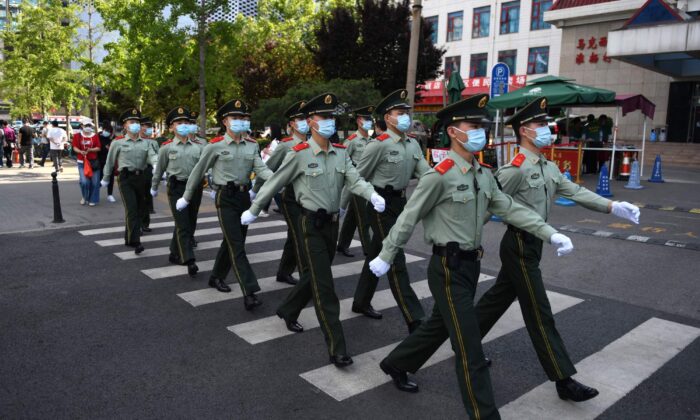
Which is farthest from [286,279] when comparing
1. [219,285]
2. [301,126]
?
[301,126]

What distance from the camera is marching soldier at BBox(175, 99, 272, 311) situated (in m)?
6.21

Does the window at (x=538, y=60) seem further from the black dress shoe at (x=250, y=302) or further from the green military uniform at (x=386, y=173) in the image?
the black dress shoe at (x=250, y=302)

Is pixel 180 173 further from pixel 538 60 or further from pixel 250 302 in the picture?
pixel 538 60

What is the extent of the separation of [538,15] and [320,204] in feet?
139

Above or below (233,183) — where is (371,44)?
above

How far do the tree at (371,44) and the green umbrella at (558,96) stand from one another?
9.90m

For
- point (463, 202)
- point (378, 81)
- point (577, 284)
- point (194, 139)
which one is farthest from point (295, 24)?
point (463, 202)

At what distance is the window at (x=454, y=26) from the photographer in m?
47.3

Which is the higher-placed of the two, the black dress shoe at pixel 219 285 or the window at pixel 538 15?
the window at pixel 538 15

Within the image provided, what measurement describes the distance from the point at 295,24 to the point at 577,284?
36.5m

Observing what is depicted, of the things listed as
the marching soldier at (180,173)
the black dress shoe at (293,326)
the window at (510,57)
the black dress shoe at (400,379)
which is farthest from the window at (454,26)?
the black dress shoe at (400,379)

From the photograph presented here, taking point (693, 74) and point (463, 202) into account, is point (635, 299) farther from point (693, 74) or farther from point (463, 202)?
point (693, 74)

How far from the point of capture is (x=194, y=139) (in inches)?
331

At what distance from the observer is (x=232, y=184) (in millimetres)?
6469
